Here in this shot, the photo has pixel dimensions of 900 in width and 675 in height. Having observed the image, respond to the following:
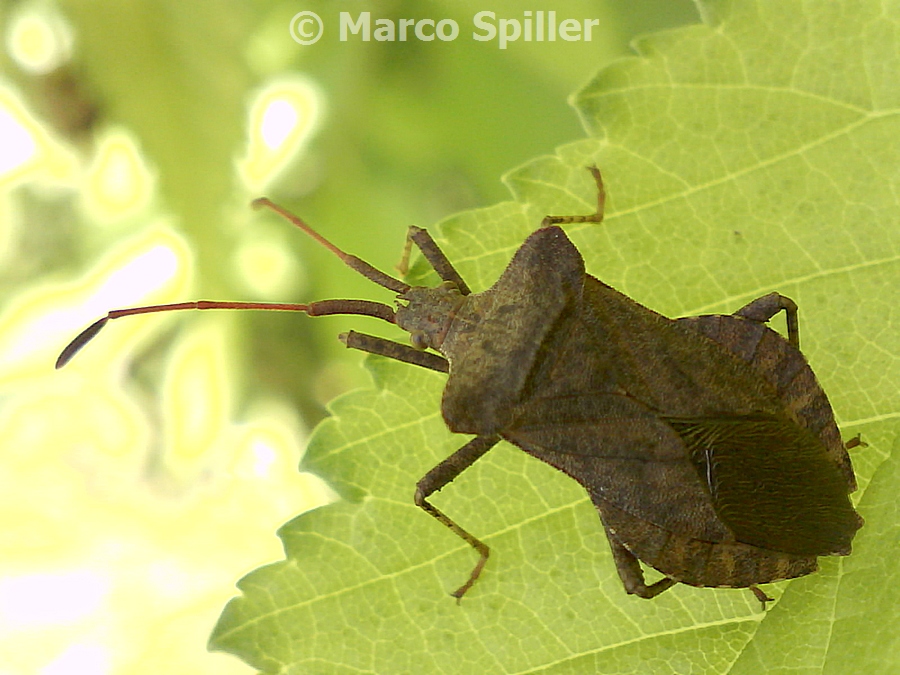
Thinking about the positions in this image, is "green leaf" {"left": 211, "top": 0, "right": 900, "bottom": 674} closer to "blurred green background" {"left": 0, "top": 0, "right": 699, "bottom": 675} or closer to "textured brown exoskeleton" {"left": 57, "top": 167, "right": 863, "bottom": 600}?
"textured brown exoskeleton" {"left": 57, "top": 167, "right": 863, "bottom": 600}

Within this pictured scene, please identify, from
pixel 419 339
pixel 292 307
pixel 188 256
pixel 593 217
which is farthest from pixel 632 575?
pixel 188 256

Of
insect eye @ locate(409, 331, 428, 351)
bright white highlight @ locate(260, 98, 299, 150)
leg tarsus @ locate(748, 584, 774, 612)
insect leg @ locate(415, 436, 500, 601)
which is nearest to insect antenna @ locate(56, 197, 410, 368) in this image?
insect eye @ locate(409, 331, 428, 351)

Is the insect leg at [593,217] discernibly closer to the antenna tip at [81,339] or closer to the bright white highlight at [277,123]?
the antenna tip at [81,339]

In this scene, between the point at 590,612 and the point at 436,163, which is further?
the point at 436,163

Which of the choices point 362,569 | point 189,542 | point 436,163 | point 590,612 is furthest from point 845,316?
point 189,542

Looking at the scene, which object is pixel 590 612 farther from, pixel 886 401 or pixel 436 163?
pixel 436 163

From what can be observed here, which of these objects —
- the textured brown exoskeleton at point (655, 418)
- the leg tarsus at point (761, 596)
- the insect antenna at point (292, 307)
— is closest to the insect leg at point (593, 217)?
the textured brown exoskeleton at point (655, 418)
